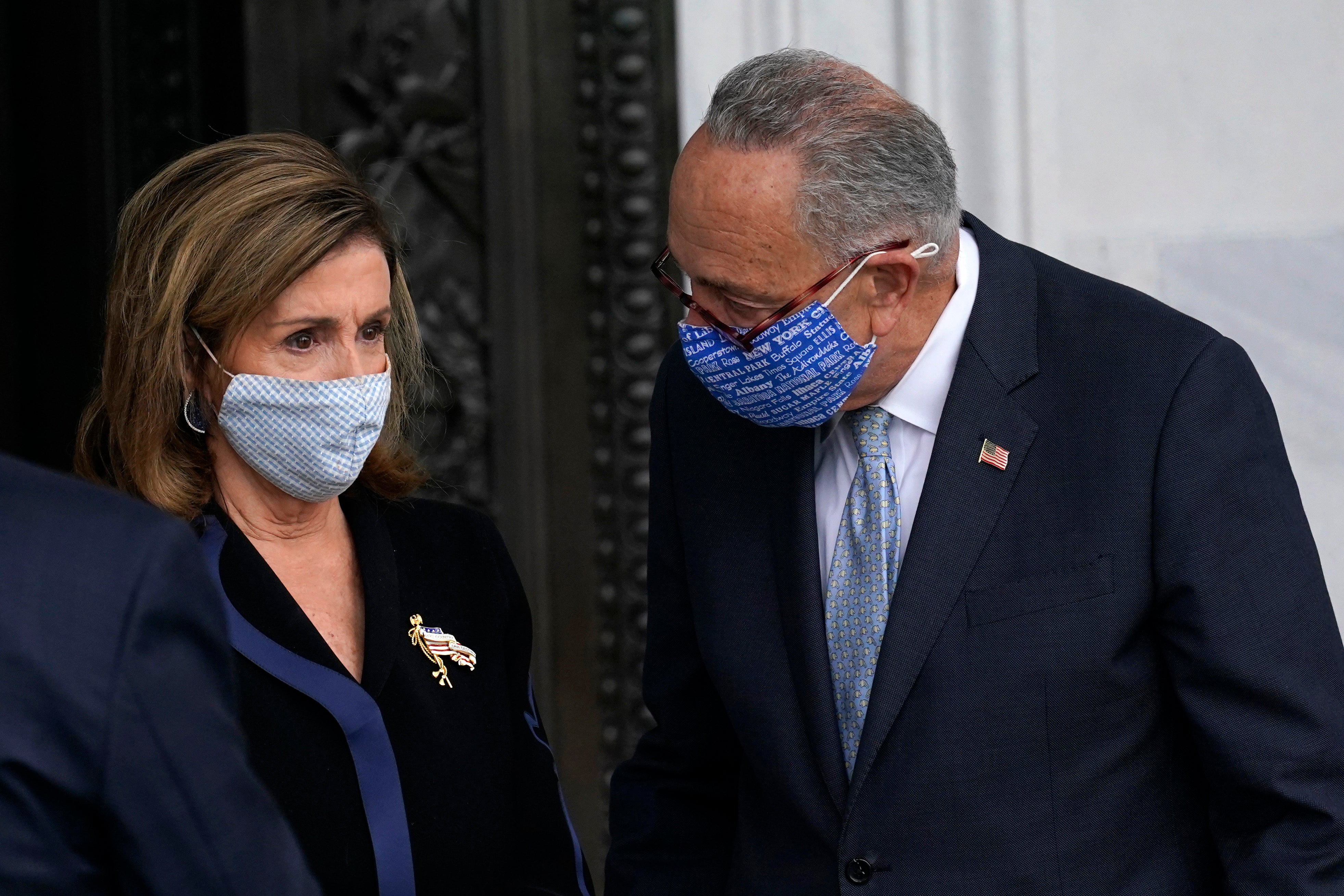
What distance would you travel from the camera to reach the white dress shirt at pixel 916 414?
2053mm

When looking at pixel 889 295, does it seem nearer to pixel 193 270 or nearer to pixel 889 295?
pixel 889 295

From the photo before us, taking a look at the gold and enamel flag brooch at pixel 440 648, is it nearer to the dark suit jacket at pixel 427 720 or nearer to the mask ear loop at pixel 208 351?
the dark suit jacket at pixel 427 720

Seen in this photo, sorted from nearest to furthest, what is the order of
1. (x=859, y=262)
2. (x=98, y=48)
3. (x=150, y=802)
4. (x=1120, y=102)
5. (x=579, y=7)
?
(x=150, y=802)
(x=859, y=262)
(x=1120, y=102)
(x=579, y=7)
(x=98, y=48)

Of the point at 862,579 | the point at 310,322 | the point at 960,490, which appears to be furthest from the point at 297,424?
the point at 960,490

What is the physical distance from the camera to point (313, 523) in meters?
2.27

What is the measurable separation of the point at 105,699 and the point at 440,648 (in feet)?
3.97

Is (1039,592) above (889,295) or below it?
below

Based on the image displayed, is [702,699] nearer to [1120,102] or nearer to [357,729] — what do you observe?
[357,729]

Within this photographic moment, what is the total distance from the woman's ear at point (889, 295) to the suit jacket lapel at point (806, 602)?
21cm

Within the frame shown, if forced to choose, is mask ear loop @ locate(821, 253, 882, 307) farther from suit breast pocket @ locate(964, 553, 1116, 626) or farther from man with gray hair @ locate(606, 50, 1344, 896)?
suit breast pocket @ locate(964, 553, 1116, 626)

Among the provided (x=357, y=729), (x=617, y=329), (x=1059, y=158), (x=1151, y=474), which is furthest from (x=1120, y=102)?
(x=357, y=729)

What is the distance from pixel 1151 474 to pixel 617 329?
1.71m

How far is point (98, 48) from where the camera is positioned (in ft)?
12.3

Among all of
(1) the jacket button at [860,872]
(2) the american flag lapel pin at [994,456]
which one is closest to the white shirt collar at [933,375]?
(2) the american flag lapel pin at [994,456]
